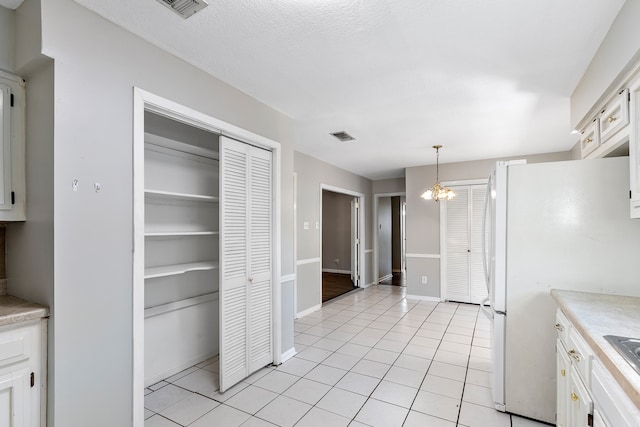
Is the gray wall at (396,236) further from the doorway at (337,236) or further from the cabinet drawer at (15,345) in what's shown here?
the cabinet drawer at (15,345)

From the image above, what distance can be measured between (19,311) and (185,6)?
5.54 ft

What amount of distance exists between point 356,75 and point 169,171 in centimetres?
188

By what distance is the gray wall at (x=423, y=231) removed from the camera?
573 centimetres

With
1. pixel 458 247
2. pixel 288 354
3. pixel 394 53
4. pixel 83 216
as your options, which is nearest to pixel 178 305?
pixel 288 354

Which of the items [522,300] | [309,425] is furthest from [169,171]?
[522,300]

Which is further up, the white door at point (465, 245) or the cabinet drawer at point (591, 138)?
the cabinet drawer at point (591, 138)

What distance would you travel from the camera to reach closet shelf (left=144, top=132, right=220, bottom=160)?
2.65 meters

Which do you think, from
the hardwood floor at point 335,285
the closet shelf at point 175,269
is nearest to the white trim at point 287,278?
the closet shelf at point 175,269

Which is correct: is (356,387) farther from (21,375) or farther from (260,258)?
(21,375)

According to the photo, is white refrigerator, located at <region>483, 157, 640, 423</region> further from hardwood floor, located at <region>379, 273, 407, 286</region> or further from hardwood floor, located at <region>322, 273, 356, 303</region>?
hardwood floor, located at <region>379, 273, 407, 286</region>

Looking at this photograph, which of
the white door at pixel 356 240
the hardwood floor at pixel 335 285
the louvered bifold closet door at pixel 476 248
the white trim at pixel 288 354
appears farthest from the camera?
the white door at pixel 356 240

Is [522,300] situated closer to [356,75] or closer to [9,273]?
[356,75]

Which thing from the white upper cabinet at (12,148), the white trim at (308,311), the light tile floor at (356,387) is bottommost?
the white trim at (308,311)

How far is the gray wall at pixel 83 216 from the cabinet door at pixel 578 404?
7.39 feet
